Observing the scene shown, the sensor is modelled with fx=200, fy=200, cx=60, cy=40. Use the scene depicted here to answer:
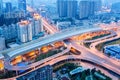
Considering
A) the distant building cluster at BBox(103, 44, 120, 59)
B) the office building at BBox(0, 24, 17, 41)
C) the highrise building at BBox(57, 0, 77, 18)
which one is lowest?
the distant building cluster at BBox(103, 44, 120, 59)

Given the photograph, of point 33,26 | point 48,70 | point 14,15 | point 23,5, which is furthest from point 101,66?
point 23,5

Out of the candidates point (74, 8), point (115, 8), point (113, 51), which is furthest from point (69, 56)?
point (115, 8)

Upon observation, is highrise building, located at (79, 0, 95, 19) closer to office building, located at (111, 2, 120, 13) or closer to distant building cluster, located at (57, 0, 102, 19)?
distant building cluster, located at (57, 0, 102, 19)

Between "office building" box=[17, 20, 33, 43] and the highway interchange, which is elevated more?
"office building" box=[17, 20, 33, 43]

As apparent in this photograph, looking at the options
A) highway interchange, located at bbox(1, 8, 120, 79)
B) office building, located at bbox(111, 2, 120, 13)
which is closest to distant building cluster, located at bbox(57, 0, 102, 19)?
office building, located at bbox(111, 2, 120, 13)

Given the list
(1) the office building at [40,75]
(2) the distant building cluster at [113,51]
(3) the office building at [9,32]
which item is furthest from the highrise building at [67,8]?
(1) the office building at [40,75]

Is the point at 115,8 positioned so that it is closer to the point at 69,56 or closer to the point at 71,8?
the point at 71,8
